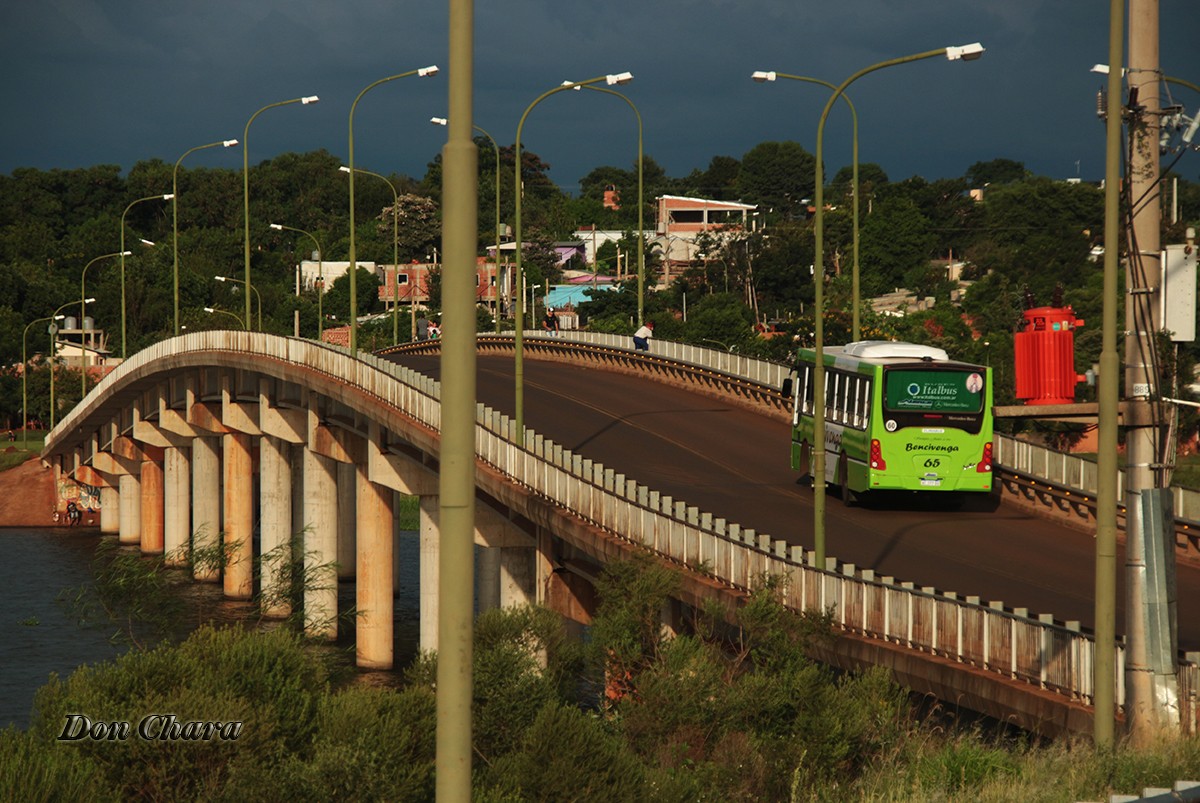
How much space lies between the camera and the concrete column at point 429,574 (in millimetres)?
49375

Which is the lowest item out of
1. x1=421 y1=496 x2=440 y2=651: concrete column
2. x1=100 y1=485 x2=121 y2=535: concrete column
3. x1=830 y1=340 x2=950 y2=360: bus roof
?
x1=100 y1=485 x2=121 y2=535: concrete column

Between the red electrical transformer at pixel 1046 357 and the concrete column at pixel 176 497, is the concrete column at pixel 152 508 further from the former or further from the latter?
the red electrical transformer at pixel 1046 357

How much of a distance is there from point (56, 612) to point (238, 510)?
1182cm

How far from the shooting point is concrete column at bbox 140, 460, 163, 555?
93312mm

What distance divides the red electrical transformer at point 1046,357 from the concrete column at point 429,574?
33286 mm

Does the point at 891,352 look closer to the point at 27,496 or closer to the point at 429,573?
the point at 429,573

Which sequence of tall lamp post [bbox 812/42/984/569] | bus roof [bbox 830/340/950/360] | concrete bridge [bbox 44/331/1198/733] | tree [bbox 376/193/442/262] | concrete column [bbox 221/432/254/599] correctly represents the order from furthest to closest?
tree [bbox 376/193/442/262], concrete column [bbox 221/432/254/599], bus roof [bbox 830/340/950/360], tall lamp post [bbox 812/42/984/569], concrete bridge [bbox 44/331/1198/733]

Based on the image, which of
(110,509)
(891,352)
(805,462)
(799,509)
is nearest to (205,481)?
(110,509)

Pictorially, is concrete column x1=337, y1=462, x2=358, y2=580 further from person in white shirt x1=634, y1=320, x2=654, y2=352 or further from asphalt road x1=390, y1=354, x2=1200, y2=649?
asphalt road x1=390, y1=354, x2=1200, y2=649

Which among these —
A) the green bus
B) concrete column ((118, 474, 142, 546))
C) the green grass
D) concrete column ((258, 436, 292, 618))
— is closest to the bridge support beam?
concrete column ((258, 436, 292, 618))

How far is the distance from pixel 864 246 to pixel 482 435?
111199 mm

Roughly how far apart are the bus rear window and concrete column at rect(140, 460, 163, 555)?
65441 mm

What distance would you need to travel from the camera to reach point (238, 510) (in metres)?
74.1

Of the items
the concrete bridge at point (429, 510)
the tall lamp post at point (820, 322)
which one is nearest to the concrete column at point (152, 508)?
the concrete bridge at point (429, 510)
